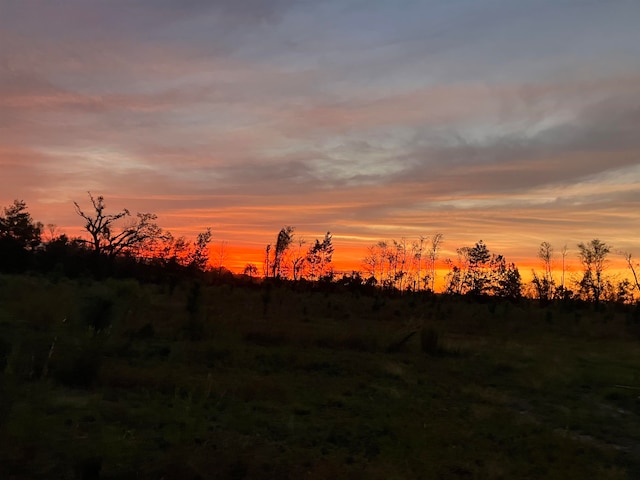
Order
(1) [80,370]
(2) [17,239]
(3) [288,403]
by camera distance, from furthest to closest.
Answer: (2) [17,239]
(3) [288,403]
(1) [80,370]

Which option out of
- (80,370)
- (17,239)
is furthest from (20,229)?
(80,370)

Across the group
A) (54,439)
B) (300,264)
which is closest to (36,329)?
(54,439)

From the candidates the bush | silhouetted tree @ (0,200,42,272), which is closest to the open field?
the bush

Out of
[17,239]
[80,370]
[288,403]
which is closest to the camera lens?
[80,370]

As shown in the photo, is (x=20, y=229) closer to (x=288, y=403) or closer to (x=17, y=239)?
(x=17, y=239)

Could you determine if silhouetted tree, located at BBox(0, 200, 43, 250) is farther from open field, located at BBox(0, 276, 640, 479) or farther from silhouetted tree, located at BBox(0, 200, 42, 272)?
open field, located at BBox(0, 276, 640, 479)

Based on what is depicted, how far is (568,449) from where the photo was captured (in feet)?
23.2

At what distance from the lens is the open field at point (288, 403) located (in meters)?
5.82

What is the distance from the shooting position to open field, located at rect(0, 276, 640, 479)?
19.1ft

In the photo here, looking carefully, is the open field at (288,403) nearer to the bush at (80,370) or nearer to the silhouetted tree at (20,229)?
the bush at (80,370)

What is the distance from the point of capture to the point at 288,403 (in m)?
8.73

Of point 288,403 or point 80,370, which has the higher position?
point 80,370

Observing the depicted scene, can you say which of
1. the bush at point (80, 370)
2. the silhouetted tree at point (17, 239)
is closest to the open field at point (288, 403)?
the bush at point (80, 370)

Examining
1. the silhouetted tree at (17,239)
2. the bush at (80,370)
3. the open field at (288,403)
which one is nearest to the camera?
the open field at (288,403)
